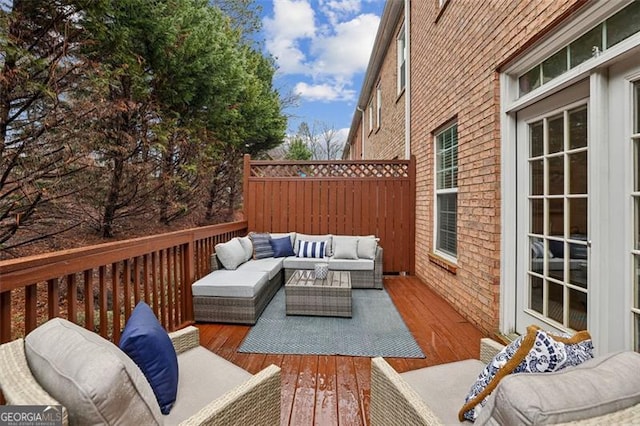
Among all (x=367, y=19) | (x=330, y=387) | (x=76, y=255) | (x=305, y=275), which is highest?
(x=367, y=19)

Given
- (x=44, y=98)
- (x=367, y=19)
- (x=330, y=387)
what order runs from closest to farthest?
(x=330, y=387), (x=44, y=98), (x=367, y=19)

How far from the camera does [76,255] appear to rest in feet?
6.60

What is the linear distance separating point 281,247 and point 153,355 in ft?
12.7

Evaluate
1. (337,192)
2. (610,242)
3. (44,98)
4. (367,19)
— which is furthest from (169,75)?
(367,19)

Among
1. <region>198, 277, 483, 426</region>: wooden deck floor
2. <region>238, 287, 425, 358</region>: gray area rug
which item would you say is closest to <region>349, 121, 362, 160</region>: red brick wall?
<region>198, 277, 483, 426</region>: wooden deck floor

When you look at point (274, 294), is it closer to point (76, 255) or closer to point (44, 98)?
point (76, 255)

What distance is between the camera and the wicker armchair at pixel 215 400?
0.92m

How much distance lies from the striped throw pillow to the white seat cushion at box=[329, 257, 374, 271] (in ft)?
1.16

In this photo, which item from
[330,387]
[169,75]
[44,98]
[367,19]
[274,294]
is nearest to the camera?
[330,387]

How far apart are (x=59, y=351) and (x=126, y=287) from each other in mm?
1781

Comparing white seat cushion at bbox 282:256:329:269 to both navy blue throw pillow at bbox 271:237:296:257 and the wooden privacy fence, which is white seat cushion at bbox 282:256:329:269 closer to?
navy blue throw pillow at bbox 271:237:296:257

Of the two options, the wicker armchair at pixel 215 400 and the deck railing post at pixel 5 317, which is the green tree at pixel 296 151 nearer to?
the deck railing post at pixel 5 317

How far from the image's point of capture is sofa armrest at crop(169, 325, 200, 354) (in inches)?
72.8

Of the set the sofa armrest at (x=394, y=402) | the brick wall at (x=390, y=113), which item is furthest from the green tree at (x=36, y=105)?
the brick wall at (x=390, y=113)
